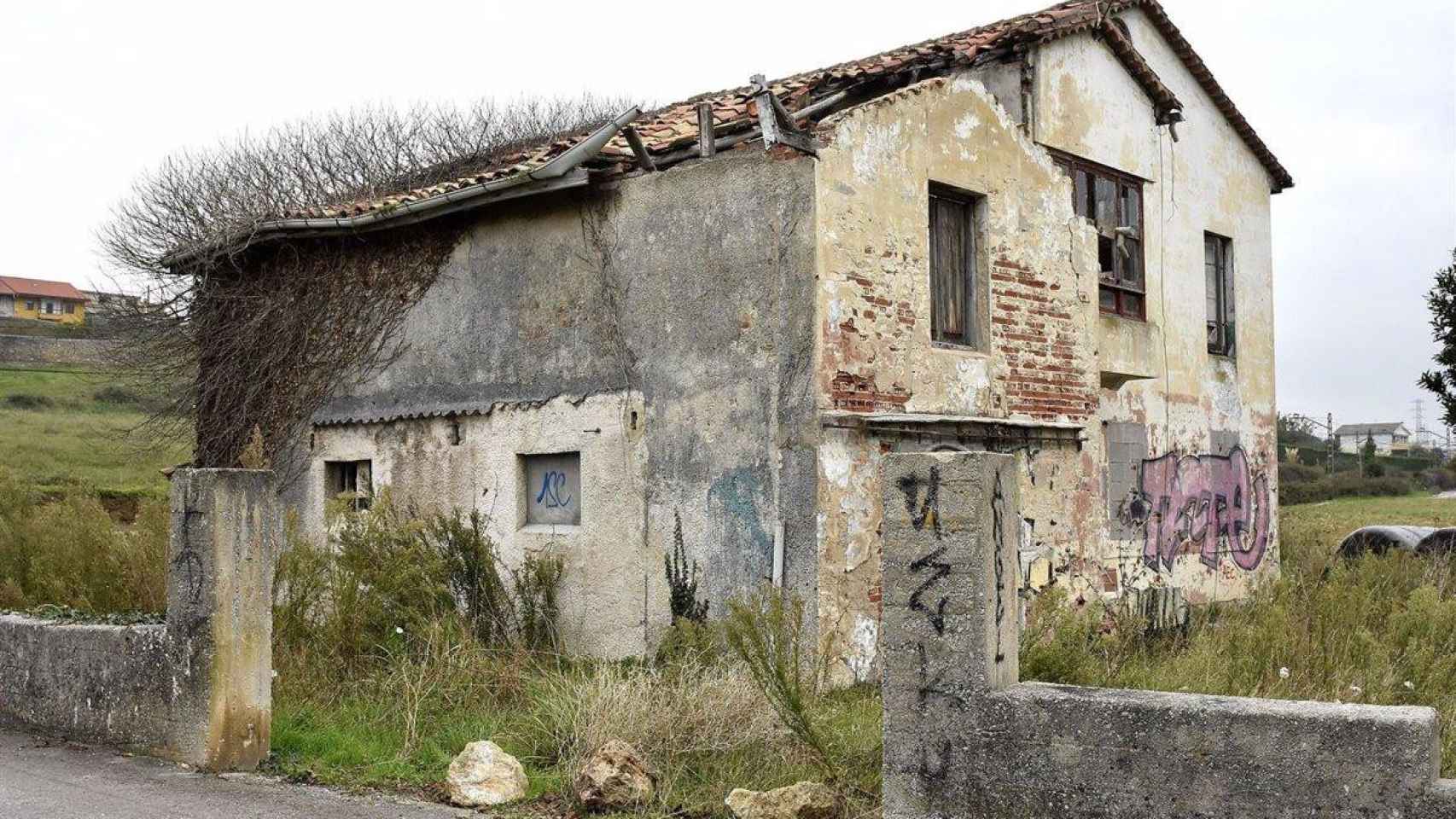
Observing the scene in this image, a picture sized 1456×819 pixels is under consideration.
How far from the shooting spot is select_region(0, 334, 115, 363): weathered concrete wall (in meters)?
48.7

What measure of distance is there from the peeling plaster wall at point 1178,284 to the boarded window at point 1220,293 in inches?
5.0

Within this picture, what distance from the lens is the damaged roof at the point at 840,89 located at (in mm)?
11219

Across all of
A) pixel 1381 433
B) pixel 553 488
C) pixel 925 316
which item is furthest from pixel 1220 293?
pixel 1381 433

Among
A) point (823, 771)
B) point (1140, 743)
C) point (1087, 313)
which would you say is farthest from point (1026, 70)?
point (1140, 743)

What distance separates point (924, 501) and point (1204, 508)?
37.4 feet

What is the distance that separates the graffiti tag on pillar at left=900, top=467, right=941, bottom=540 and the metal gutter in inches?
220

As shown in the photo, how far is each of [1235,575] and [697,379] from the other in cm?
868

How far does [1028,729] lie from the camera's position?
5.42 metres

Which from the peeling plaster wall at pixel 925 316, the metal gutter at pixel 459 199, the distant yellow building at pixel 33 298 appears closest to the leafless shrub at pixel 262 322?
the metal gutter at pixel 459 199

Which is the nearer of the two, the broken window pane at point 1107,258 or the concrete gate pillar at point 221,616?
the concrete gate pillar at point 221,616

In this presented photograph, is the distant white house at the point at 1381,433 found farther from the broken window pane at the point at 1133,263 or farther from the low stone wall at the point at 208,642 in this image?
the low stone wall at the point at 208,642

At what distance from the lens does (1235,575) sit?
53.9 ft

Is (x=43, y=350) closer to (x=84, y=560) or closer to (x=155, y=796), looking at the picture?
(x=84, y=560)

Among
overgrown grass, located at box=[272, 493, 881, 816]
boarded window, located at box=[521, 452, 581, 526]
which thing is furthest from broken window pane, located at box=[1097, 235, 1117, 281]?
overgrown grass, located at box=[272, 493, 881, 816]
